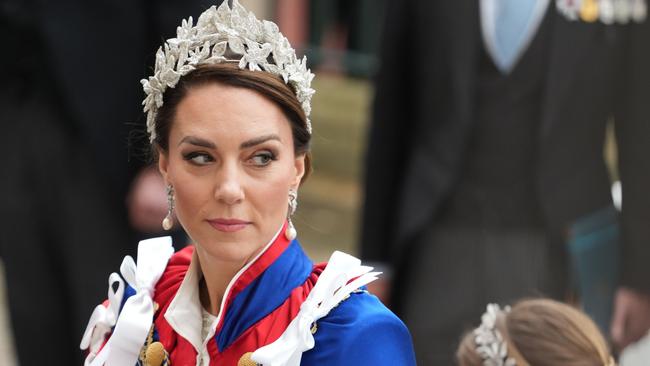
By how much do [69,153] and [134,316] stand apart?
8.19 ft

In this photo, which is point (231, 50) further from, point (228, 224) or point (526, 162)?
point (526, 162)

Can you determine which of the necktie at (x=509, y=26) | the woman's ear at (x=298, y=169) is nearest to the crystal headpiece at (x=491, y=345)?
the woman's ear at (x=298, y=169)

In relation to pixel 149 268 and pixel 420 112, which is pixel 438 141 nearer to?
pixel 420 112

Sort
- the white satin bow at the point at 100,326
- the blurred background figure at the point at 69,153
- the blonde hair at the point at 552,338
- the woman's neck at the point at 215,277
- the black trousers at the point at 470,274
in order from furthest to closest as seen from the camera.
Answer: the blurred background figure at the point at 69,153 < the black trousers at the point at 470,274 < the blonde hair at the point at 552,338 < the white satin bow at the point at 100,326 < the woman's neck at the point at 215,277

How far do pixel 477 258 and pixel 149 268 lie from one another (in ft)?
6.95

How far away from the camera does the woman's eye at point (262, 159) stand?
113 inches

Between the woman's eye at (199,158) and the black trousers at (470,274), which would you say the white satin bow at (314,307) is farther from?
the black trousers at (470,274)

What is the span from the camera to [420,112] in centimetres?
534

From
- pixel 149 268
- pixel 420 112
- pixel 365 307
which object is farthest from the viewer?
pixel 420 112

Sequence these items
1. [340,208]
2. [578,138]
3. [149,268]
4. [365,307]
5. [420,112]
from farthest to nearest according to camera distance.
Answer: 1. [340,208]
2. [420,112]
3. [578,138]
4. [149,268]
5. [365,307]

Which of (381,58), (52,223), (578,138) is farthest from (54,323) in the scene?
(578,138)

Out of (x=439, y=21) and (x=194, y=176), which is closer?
(x=194, y=176)

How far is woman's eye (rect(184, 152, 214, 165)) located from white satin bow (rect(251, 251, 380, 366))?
0.30 meters

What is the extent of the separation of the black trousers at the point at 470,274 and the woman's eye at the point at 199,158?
2.07 m
